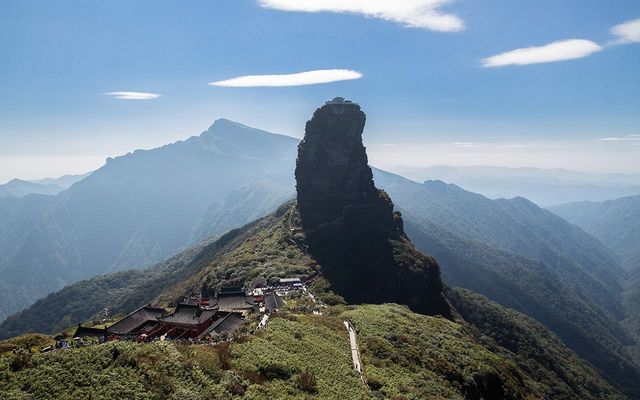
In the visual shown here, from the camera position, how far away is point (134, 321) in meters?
60.1

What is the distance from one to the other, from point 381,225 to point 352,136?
35.3 metres

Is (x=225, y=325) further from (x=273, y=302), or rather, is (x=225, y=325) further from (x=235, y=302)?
(x=235, y=302)

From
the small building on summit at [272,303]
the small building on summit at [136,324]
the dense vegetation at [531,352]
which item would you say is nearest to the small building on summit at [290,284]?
the small building on summit at [272,303]

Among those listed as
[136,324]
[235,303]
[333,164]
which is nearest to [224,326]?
[136,324]

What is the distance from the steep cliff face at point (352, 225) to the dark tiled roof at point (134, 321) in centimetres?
4715

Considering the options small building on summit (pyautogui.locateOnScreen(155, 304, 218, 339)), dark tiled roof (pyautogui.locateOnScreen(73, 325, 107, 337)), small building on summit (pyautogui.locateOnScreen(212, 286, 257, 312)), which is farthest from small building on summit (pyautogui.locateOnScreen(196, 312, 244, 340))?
dark tiled roof (pyautogui.locateOnScreen(73, 325, 107, 337))

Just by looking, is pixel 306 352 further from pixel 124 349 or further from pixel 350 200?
pixel 350 200

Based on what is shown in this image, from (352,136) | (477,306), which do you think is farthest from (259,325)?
(477,306)

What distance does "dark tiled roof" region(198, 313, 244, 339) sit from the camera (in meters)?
51.6

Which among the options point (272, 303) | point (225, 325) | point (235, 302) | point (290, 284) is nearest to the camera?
point (225, 325)

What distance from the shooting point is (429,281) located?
125562mm

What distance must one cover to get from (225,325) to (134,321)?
14770mm

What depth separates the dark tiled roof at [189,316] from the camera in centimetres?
5784

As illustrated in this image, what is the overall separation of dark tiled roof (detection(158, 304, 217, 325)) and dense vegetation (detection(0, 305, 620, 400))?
11.2 meters
